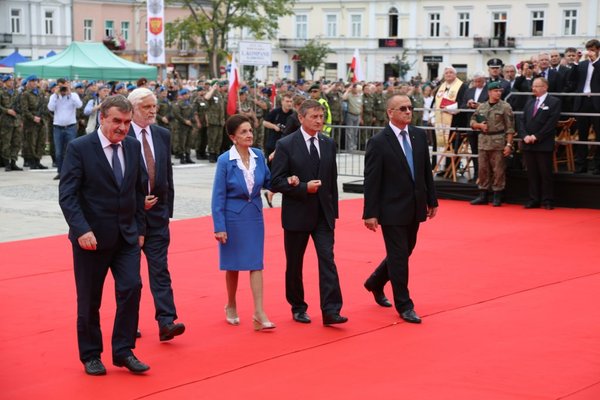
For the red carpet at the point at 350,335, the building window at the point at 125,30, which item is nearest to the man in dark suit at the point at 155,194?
the red carpet at the point at 350,335

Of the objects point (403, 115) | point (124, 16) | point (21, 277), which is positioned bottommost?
point (21, 277)

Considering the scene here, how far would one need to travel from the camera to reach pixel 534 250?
40.2 ft

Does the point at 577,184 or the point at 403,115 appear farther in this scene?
the point at 577,184

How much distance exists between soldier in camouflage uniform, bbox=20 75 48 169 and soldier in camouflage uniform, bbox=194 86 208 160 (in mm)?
3838

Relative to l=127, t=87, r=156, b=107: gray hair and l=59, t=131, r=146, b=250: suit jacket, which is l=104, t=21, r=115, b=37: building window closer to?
l=127, t=87, r=156, b=107: gray hair

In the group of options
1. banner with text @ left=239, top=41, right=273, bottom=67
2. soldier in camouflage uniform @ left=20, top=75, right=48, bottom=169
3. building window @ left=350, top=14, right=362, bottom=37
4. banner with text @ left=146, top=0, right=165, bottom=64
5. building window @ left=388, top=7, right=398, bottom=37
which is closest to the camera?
soldier in camouflage uniform @ left=20, top=75, right=48, bottom=169

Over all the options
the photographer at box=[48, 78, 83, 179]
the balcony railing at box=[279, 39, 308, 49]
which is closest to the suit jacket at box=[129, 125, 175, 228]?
the photographer at box=[48, 78, 83, 179]

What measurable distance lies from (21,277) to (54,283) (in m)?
0.51

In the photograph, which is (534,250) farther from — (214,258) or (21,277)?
(21,277)

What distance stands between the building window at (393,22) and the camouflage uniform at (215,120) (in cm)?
5282

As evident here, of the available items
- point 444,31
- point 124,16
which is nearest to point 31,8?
point 124,16

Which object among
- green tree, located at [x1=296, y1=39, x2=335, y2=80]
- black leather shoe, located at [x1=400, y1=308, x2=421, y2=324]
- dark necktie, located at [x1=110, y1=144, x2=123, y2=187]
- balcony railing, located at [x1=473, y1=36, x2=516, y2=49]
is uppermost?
balcony railing, located at [x1=473, y1=36, x2=516, y2=49]

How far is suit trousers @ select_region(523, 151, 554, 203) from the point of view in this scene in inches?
633

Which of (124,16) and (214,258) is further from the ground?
(124,16)
